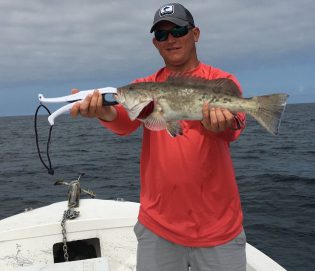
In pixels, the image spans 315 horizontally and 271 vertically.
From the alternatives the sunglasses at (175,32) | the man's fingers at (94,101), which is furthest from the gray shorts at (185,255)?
the sunglasses at (175,32)

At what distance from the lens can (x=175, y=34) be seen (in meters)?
4.23

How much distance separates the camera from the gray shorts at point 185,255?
413cm

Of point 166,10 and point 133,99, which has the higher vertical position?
point 166,10

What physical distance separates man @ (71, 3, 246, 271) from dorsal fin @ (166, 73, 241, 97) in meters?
0.22

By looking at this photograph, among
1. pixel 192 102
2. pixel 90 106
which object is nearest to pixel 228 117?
pixel 192 102

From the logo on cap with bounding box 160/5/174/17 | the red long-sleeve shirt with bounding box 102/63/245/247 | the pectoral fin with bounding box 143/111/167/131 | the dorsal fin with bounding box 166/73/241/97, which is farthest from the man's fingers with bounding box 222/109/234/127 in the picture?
the logo on cap with bounding box 160/5/174/17

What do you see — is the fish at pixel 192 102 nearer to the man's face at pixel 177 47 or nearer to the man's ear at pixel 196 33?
the man's face at pixel 177 47

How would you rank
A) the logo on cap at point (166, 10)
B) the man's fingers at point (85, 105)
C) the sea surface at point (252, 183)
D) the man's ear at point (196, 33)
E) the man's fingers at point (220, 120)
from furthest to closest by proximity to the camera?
the sea surface at point (252, 183) → the man's ear at point (196, 33) → the logo on cap at point (166, 10) → the man's fingers at point (85, 105) → the man's fingers at point (220, 120)

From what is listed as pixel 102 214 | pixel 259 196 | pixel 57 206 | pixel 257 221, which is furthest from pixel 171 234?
pixel 259 196

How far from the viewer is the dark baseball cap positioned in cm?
420

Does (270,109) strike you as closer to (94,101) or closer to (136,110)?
(136,110)

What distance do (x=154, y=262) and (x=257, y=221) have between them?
8.00 m

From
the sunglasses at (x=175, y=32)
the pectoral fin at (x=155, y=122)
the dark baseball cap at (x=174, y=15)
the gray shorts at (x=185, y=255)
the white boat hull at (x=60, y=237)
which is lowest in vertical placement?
the white boat hull at (x=60, y=237)

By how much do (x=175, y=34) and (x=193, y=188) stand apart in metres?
1.58
